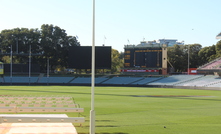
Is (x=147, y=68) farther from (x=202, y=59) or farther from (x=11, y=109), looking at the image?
(x=11, y=109)

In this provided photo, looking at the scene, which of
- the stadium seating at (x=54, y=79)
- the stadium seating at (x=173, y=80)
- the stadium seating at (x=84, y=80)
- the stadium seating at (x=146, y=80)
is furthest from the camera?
the stadium seating at (x=54, y=79)

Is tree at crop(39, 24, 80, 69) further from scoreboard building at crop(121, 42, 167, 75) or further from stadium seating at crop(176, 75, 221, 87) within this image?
stadium seating at crop(176, 75, 221, 87)

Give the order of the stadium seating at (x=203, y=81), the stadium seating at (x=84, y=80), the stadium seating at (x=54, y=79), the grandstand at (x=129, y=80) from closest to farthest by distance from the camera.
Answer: the stadium seating at (x=203, y=81) < the grandstand at (x=129, y=80) < the stadium seating at (x=84, y=80) < the stadium seating at (x=54, y=79)

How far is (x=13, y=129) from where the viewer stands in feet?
42.4

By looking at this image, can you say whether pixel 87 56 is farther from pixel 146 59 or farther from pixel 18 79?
pixel 18 79

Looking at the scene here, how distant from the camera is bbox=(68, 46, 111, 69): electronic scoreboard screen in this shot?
3145 inches

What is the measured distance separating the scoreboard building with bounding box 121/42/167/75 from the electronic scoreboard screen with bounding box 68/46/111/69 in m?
8.13

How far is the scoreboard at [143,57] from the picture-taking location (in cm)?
8369

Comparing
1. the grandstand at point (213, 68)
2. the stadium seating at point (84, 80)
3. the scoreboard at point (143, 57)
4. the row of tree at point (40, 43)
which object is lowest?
the stadium seating at point (84, 80)

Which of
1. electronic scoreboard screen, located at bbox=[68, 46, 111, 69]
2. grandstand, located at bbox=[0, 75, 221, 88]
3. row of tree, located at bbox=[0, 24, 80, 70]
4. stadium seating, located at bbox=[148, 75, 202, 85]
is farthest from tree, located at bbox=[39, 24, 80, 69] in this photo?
stadium seating, located at bbox=[148, 75, 202, 85]

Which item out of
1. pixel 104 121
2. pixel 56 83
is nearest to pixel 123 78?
pixel 56 83

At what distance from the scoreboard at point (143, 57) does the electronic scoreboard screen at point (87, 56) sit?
26.4 feet

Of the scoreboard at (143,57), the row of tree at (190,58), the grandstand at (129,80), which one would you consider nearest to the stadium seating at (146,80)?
the grandstand at (129,80)

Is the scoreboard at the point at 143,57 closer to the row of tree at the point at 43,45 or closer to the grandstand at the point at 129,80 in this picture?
the grandstand at the point at 129,80
